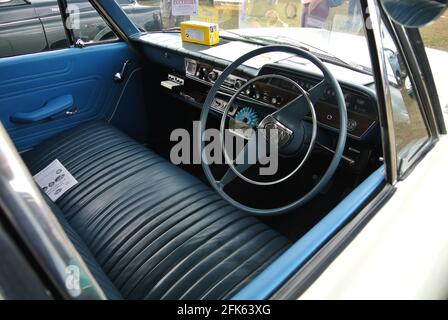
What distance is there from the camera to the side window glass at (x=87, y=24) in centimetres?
244

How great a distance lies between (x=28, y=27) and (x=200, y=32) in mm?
1708

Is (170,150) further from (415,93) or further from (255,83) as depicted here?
(415,93)

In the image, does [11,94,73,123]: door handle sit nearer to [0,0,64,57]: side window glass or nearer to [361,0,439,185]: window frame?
[0,0,64,57]: side window glass

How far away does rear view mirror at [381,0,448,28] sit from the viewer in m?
0.89

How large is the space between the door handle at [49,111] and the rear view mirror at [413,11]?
2.05 metres

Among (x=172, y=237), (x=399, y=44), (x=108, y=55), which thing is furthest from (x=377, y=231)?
(x=108, y=55)

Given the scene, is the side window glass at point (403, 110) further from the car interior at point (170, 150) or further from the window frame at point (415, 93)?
the car interior at point (170, 150)

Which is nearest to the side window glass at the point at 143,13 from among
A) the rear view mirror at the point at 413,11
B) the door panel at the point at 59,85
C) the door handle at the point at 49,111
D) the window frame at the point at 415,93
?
the door panel at the point at 59,85

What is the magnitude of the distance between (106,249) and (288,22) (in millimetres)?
1606

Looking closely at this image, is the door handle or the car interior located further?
the door handle

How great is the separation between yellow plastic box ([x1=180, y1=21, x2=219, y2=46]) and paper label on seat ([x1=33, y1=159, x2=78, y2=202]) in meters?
1.19

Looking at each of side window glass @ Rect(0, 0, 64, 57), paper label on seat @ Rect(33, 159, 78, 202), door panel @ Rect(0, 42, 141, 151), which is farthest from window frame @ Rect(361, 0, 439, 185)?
side window glass @ Rect(0, 0, 64, 57)

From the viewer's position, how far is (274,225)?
2.02 m

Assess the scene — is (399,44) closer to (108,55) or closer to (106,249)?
(106,249)
